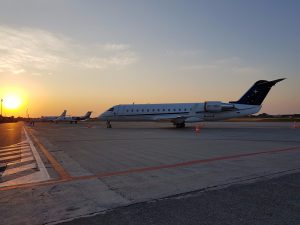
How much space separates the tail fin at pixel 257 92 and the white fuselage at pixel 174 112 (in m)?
0.57

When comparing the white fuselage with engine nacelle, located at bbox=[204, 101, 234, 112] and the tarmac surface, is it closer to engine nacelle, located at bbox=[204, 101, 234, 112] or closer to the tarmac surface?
engine nacelle, located at bbox=[204, 101, 234, 112]

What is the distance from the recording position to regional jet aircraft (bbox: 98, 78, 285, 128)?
31.4 meters

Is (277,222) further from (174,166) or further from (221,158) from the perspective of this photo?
(221,158)

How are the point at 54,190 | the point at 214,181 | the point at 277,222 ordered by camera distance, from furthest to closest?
the point at 214,181
the point at 54,190
the point at 277,222

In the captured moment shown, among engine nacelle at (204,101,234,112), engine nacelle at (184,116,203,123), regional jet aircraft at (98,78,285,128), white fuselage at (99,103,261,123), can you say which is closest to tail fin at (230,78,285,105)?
regional jet aircraft at (98,78,285,128)

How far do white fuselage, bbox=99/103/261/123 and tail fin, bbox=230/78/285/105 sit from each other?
22.5 inches

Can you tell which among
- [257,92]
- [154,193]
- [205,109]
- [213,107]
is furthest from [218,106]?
[154,193]

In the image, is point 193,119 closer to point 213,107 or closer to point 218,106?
point 213,107

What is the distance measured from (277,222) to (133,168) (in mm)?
4838

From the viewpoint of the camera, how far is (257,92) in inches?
1231

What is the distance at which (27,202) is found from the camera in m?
5.12

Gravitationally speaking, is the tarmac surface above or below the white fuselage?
below

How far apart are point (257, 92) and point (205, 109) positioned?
5.83 meters

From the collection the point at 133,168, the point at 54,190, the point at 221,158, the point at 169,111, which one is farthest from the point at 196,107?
the point at 54,190
